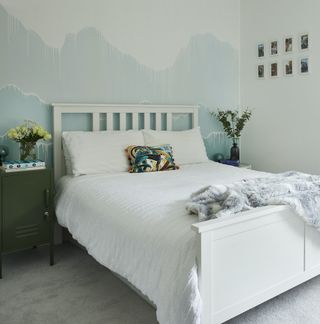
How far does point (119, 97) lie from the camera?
3.31 meters

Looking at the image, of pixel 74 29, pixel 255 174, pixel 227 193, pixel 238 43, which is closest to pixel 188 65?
pixel 238 43

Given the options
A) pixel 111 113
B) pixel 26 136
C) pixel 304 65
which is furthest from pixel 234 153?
pixel 26 136

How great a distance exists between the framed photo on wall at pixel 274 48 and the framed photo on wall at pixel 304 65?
32 centimetres

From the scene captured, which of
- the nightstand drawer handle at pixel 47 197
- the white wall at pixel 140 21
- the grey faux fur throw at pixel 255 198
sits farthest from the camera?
the white wall at pixel 140 21

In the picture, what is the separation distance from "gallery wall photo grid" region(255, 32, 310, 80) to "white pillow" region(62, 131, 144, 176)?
184cm

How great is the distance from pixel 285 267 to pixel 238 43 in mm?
3049

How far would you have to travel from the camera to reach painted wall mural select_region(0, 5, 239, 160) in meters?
2.77

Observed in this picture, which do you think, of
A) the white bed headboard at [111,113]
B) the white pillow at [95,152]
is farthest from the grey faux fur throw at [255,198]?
the white bed headboard at [111,113]

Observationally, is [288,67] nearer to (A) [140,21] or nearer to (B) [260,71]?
(B) [260,71]

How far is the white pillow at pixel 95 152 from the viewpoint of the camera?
278cm

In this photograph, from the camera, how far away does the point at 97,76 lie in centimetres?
317

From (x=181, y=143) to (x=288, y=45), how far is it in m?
1.52

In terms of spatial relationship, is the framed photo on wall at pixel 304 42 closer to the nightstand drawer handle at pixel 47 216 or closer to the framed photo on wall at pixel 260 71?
the framed photo on wall at pixel 260 71

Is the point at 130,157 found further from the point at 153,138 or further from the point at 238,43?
the point at 238,43
